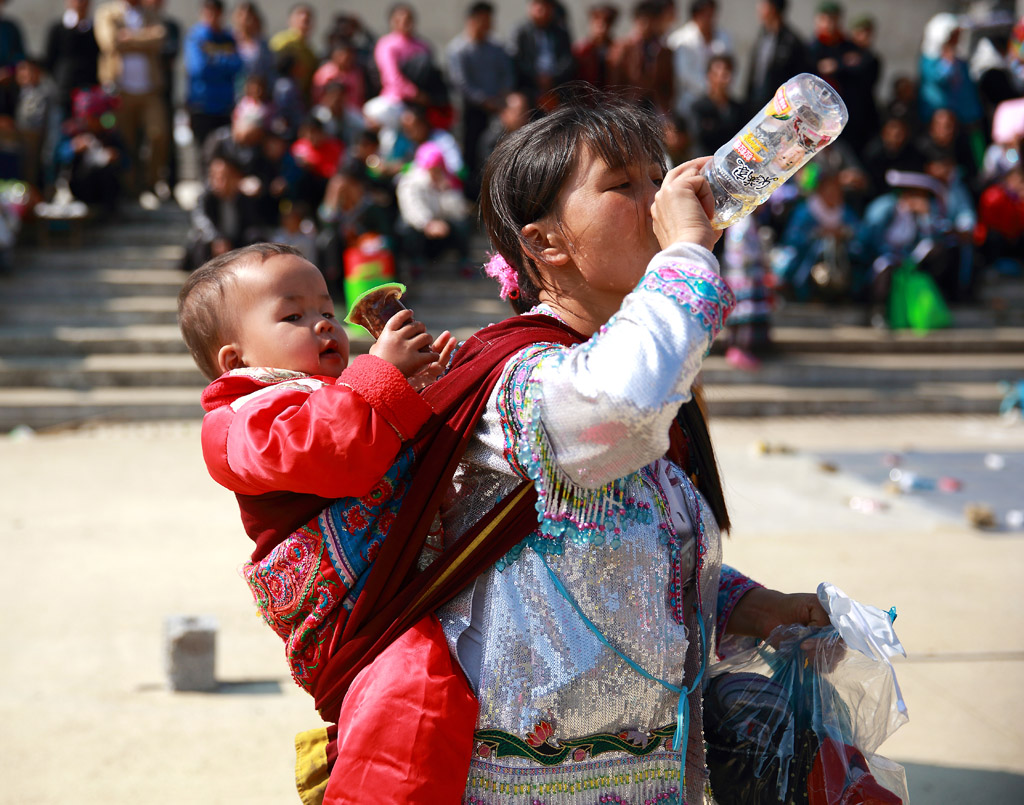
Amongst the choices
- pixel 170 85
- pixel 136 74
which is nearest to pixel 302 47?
pixel 170 85

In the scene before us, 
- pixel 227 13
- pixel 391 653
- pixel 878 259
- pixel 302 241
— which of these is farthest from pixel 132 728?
pixel 227 13

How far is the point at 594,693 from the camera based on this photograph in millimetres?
1565

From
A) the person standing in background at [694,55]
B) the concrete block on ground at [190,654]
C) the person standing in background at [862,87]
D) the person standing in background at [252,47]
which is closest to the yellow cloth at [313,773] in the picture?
the concrete block on ground at [190,654]

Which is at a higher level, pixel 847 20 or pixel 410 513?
pixel 847 20

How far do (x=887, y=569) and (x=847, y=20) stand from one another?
14.2 meters

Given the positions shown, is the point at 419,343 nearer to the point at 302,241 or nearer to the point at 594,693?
the point at 594,693

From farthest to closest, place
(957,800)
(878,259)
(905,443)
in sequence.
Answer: (878,259), (905,443), (957,800)

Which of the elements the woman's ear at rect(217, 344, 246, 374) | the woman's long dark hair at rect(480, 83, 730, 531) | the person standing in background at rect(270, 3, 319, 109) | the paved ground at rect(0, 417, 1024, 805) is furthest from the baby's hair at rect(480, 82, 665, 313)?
the person standing in background at rect(270, 3, 319, 109)

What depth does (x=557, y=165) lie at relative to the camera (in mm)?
1630

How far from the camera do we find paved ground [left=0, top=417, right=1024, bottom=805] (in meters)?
3.05

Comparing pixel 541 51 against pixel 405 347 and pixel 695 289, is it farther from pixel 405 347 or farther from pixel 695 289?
pixel 695 289

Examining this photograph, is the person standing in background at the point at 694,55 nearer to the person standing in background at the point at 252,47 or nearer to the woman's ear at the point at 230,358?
the person standing in background at the point at 252,47

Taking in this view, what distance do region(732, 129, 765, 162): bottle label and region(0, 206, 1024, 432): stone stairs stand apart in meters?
6.54

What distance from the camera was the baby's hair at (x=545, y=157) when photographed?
5.33 feet
